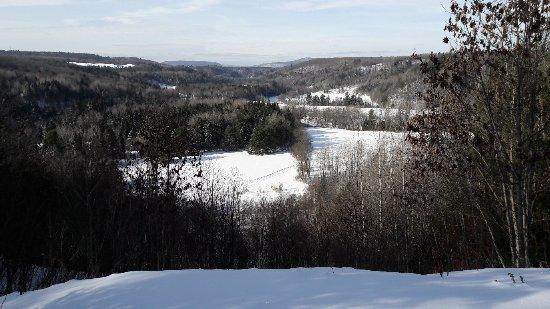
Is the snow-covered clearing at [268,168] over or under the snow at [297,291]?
under

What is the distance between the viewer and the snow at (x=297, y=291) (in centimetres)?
415

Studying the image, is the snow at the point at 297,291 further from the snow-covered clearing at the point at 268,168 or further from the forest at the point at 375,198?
the snow-covered clearing at the point at 268,168

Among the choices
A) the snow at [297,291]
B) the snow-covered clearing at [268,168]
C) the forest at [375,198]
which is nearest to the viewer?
the snow at [297,291]

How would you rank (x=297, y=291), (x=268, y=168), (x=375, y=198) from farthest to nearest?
(x=268, y=168) → (x=375, y=198) → (x=297, y=291)

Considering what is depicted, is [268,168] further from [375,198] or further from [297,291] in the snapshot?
[297,291]

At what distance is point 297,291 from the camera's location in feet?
15.7

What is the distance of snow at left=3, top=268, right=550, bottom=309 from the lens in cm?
415

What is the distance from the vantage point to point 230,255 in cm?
1619

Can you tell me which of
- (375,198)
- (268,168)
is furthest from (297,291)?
(268,168)

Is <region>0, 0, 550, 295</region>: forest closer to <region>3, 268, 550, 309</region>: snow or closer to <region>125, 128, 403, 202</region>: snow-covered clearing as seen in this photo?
<region>3, 268, 550, 309</region>: snow

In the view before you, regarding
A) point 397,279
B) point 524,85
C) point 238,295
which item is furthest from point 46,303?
point 524,85

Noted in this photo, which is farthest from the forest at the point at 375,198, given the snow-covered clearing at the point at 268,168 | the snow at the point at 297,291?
the snow-covered clearing at the point at 268,168

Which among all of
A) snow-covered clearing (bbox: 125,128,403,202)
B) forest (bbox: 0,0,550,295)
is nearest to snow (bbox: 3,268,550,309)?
forest (bbox: 0,0,550,295)

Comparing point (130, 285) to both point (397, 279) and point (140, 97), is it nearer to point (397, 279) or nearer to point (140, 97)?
point (397, 279)
